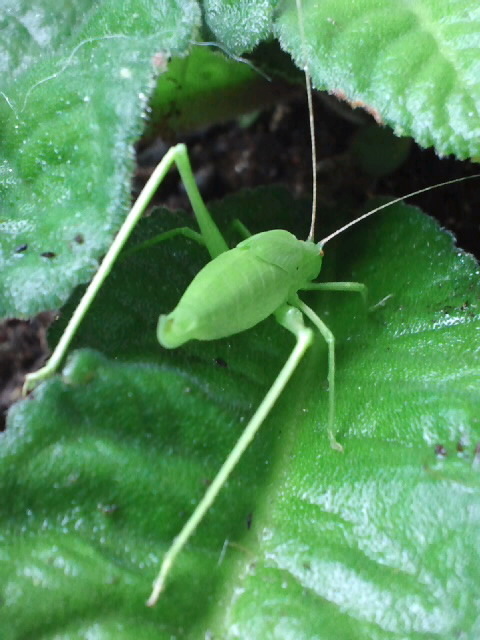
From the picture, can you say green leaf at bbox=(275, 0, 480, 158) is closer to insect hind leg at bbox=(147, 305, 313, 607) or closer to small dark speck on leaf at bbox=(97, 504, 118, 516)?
insect hind leg at bbox=(147, 305, 313, 607)

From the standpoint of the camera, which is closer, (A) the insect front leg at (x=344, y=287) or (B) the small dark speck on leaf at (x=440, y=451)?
(B) the small dark speck on leaf at (x=440, y=451)

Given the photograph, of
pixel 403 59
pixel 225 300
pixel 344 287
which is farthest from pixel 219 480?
pixel 403 59

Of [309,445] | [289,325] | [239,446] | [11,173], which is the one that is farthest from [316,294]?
[11,173]

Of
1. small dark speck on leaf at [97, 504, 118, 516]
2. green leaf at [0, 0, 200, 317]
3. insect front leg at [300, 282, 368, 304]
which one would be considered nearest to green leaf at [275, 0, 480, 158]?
green leaf at [0, 0, 200, 317]

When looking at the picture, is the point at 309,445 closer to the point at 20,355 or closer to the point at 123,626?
the point at 123,626

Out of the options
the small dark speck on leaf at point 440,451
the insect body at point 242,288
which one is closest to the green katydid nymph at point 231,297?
the insect body at point 242,288

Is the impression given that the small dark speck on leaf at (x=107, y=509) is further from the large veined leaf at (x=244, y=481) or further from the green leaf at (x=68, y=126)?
the green leaf at (x=68, y=126)
